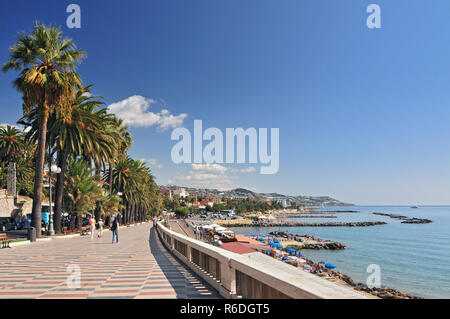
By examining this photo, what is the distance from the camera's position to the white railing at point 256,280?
3.64 meters

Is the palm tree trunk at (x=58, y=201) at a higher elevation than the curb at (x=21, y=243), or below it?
higher

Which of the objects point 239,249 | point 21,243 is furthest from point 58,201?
point 239,249

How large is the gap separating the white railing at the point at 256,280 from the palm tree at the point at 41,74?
21496mm

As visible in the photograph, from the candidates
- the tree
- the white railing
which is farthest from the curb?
the tree

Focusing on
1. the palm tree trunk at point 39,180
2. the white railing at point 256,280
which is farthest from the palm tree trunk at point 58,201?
the white railing at point 256,280

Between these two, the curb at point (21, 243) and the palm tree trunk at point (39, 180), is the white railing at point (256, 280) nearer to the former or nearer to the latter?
the curb at point (21, 243)

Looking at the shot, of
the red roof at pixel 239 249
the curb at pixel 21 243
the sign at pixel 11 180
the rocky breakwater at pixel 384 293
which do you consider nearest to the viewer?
the curb at pixel 21 243

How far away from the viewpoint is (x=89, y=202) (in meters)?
35.6

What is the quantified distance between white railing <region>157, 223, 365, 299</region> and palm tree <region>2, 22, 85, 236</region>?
70.5 feet

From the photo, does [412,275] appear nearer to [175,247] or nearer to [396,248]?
[396,248]

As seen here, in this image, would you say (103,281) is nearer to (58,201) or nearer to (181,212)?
(58,201)

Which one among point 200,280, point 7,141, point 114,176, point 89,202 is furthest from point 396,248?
point 7,141

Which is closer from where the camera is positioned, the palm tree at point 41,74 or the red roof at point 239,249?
the palm tree at point 41,74

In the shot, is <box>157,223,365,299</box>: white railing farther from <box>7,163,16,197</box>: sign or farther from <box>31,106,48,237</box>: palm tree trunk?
<box>7,163,16,197</box>: sign
